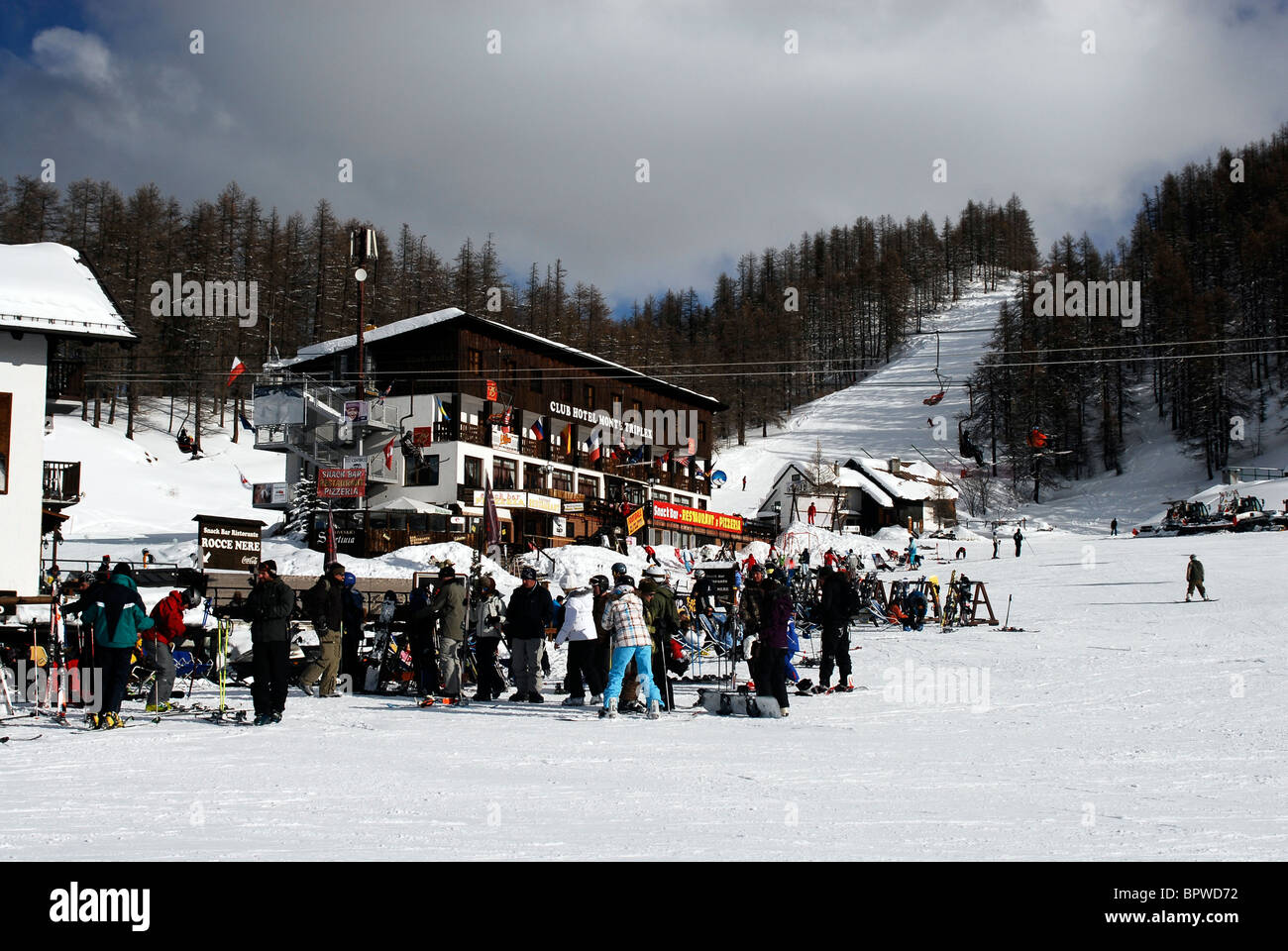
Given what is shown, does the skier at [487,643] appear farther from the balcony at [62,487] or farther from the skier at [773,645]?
the balcony at [62,487]

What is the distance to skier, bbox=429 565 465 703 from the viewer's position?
13.7 meters

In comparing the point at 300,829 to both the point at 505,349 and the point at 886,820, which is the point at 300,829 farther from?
the point at 505,349

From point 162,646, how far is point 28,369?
14.1 m

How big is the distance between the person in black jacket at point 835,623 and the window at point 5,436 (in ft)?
59.3

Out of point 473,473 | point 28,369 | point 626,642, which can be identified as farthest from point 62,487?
point 473,473

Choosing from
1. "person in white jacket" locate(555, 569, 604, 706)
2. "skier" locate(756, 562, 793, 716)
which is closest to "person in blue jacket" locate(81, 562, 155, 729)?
"person in white jacket" locate(555, 569, 604, 706)

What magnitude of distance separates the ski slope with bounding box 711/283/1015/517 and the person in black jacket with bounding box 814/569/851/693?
204 feet

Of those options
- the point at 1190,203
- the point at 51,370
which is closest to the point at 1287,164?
the point at 1190,203

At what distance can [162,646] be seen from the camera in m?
12.8

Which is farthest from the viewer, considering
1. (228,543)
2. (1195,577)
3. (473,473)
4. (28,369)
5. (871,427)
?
(871,427)

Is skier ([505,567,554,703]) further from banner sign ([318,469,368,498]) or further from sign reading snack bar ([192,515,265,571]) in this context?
banner sign ([318,469,368,498])

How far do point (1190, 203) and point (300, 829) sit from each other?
14822 centimetres

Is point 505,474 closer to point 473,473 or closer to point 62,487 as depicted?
point 473,473

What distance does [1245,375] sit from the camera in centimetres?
7925
